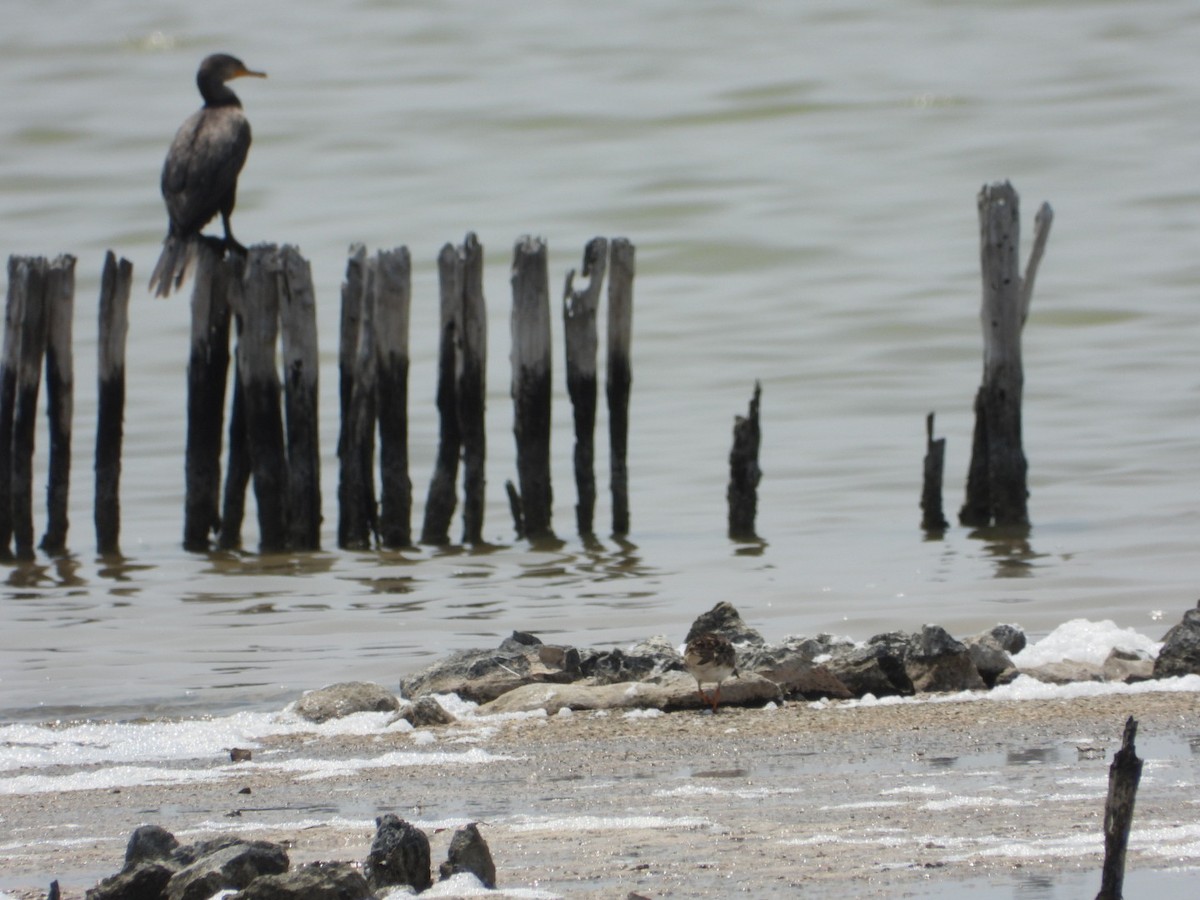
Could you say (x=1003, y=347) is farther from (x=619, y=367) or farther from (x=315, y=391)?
(x=315, y=391)

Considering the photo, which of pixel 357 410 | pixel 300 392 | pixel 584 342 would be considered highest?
pixel 584 342

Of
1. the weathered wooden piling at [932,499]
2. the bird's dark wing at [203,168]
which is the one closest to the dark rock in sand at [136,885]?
the weathered wooden piling at [932,499]

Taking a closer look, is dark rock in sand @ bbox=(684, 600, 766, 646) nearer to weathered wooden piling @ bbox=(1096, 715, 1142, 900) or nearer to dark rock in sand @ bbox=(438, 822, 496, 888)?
dark rock in sand @ bbox=(438, 822, 496, 888)

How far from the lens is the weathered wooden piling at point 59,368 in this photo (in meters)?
13.9

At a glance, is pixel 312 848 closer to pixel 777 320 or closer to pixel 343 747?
pixel 343 747

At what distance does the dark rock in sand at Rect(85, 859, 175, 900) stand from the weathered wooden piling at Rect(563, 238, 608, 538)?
945cm

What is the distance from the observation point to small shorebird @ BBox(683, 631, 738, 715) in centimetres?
707

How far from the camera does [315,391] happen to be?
1376cm

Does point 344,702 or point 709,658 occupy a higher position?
point 709,658

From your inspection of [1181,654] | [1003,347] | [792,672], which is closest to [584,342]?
[1003,347]

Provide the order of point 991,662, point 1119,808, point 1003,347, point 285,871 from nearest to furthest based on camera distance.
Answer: point 1119,808 → point 285,871 → point 991,662 → point 1003,347

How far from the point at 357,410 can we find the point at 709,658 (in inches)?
283

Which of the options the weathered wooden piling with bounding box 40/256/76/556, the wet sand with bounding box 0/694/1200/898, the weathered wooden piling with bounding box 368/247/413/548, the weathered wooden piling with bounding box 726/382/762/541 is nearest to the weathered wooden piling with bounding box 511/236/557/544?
the weathered wooden piling with bounding box 368/247/413/548

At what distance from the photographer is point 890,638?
786 centimetres
